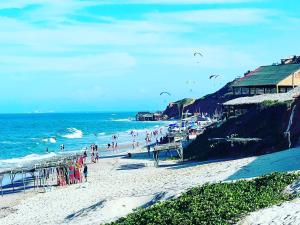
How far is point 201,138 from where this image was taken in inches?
1713

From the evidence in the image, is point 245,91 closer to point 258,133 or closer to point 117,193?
point 258,133

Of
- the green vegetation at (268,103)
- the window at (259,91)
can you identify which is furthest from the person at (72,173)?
the window at (259,91)

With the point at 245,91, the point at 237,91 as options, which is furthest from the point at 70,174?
the point at 237,91

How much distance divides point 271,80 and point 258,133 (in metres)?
11.9

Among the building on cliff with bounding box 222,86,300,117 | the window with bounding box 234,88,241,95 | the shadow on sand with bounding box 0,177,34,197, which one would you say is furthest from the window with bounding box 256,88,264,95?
the shadow on sand with bounding box 0,177,34,197

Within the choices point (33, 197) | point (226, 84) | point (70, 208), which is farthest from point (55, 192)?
point (226, 84)

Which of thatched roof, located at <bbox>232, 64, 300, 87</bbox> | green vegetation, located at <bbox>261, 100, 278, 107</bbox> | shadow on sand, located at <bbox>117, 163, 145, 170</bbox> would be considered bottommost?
shadow on sand, located at <bbox>117, 163, 145, 170</bbox>

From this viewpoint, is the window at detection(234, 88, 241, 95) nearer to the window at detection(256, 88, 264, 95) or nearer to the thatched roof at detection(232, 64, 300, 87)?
the thatched roof at detection(232, 64, 300, 87)

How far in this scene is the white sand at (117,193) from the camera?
2070 centimetres

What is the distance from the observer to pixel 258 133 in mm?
36500

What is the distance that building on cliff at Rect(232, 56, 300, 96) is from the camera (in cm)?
4656

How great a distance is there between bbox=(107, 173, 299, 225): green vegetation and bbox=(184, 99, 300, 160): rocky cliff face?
567 inches

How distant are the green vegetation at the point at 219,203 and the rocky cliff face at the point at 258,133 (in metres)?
14.4

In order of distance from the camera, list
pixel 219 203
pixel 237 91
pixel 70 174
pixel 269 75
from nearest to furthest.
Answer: pixel 219 203, pixel 70 174, pixel 269 75, pixel 237 91
